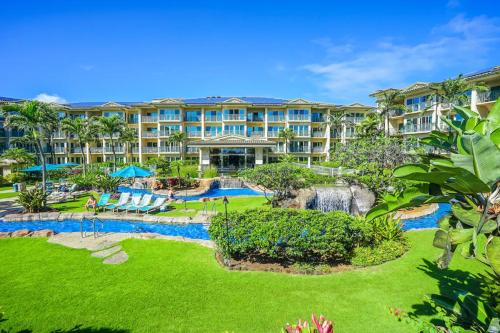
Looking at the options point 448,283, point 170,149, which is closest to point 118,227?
point 448,283

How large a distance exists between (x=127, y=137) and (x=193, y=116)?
392 inches

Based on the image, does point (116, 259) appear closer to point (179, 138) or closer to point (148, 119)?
point (179, 138)

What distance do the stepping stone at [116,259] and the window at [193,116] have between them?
34300mm

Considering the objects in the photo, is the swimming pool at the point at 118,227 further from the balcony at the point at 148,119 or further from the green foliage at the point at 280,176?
the balcony at the point at 148,119

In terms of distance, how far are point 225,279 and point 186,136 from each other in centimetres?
3540

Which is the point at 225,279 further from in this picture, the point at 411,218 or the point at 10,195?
the point at 10,195

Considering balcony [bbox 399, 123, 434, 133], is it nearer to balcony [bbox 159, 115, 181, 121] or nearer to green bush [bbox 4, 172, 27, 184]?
balcony [bbox 159, 115, 181, 121]

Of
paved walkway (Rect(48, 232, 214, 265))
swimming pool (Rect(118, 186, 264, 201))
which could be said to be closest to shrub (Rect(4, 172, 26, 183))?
swimming pool (Rect(118, 186, 264, 201))

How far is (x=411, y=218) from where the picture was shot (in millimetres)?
14938

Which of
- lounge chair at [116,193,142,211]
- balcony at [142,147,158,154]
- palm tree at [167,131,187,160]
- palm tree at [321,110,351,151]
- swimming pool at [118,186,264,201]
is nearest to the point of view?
lounge chair at [116,193,142,211]

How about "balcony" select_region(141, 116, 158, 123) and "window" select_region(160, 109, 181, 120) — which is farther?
"balcony" select_region(141, 116, 158, 123)

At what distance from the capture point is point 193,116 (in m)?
41.3

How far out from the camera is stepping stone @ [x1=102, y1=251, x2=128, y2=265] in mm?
8008

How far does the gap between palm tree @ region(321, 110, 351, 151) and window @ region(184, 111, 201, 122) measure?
19.0 metres
